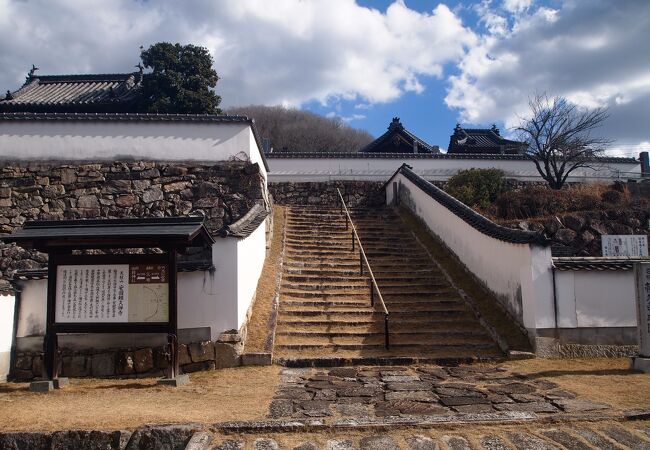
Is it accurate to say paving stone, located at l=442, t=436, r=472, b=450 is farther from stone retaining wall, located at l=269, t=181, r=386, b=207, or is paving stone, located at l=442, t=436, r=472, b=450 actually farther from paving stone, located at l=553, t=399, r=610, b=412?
stone retaining wall, located at l=269, t=181, r=386, b=207

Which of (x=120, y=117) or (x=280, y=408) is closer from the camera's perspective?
(x=280, y=408)

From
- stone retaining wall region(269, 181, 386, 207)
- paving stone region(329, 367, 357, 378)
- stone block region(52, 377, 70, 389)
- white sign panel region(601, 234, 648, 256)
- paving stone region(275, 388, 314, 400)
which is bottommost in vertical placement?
paving stone region(275, 388, 314, 400)

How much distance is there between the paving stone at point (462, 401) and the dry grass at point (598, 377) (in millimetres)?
1165

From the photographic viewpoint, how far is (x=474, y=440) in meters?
4.40

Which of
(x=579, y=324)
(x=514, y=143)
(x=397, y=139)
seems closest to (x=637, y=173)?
(x=514, y=143)

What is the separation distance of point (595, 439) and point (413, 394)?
6.60 ft

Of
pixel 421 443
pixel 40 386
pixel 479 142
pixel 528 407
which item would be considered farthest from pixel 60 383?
pixel 479 142

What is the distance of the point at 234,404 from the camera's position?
5.45 metres

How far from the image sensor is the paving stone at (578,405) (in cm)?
513

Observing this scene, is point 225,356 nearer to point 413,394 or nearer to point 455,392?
point 413,394

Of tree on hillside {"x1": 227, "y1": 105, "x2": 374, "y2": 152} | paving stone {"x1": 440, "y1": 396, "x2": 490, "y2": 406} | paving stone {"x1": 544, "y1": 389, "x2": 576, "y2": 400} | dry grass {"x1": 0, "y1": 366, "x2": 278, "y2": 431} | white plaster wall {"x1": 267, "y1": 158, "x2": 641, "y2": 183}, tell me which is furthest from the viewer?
tree on hillside {"x1": 227, "y1": 105, "x2": 374, "y2": 152}

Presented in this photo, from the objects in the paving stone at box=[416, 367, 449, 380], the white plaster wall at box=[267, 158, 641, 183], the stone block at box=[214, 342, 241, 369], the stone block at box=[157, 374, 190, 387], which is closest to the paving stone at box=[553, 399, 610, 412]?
the paving stone at box=[416, 367, 449, 380]

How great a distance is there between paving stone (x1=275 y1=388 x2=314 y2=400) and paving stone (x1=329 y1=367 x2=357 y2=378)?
37.1 inches

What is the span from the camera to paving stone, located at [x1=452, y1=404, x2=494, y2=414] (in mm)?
5141
